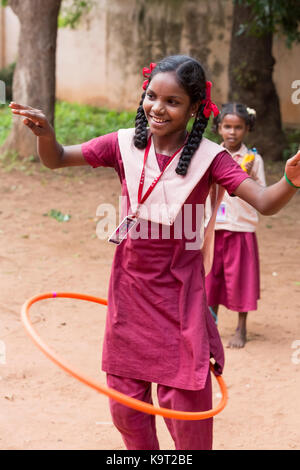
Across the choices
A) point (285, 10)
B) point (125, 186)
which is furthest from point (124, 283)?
point (285, 10)

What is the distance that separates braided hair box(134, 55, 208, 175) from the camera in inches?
109

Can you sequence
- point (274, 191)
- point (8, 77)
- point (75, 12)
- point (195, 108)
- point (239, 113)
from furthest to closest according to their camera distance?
point (8, 77)
point (75, 12)
point (239, 113)
point (195, 108)
point (274, 191)

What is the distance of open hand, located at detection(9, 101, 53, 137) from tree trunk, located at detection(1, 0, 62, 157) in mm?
7761

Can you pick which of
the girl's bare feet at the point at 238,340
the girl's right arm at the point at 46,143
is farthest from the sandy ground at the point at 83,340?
the girl's right arm at the point at 46,143

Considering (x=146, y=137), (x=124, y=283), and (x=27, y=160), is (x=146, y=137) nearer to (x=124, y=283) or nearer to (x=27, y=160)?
(x=124, y=283)

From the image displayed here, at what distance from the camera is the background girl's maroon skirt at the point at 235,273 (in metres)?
5.21

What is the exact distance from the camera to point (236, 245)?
525 cm

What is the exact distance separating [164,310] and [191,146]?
2.29ft

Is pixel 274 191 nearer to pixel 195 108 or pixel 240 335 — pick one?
pixel 195 108

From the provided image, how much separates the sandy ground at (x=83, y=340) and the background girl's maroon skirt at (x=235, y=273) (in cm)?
37

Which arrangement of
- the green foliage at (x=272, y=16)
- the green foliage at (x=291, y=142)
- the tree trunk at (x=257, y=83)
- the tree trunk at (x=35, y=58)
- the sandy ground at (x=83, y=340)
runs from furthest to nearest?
the green foliage at (x=291, y=142), the tree trunk at (x=257, y=83), the tree trunk at (x=35, y=58), the green foliage at (x=272, y=16), the sandy ground at (x=83, y=340)

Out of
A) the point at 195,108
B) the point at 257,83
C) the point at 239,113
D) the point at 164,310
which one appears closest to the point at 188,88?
the point at 195,108

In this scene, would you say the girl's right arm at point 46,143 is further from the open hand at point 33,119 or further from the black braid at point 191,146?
the black braid at point 191,146

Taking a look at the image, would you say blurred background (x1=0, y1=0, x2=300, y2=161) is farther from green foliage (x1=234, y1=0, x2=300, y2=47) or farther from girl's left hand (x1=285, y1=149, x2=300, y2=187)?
girl's left hand (x1=285, y1=149, x2=300, y2=187)
